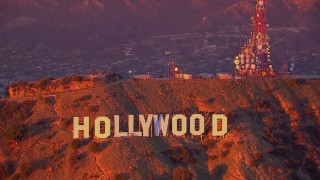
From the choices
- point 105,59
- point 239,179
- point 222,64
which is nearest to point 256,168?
point 239,179

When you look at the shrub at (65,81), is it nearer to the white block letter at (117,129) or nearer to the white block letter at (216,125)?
the white block letter at (117,129)

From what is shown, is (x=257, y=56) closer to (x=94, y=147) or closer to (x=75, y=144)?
(x=94, y=147)

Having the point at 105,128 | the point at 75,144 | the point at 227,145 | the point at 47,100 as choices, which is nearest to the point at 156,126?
the point at 105,128

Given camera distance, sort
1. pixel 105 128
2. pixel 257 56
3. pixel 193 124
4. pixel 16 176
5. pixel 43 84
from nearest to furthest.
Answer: pixel 16 176, pixel 105 128, pixel 193 124, pixel 43 84, pixel 257 56

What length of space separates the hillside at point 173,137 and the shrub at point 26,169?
0.10 m

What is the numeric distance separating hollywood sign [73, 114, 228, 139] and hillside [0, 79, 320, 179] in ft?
2.49

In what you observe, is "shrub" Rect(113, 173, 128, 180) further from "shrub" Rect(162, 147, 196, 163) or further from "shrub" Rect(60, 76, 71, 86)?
"shrub" Rect(60, 76, 71, 86)

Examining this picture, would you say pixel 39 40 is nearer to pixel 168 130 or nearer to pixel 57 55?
pixel 57 55

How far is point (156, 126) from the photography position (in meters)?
71.1

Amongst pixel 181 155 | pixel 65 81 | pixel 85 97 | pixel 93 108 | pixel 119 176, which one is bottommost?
pixel 119 176

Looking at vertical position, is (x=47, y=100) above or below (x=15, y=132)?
above

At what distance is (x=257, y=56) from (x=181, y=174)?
97.1 ft

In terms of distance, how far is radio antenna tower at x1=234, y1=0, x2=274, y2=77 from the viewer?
285 feet

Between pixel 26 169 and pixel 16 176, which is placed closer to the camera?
pixel 16 176
